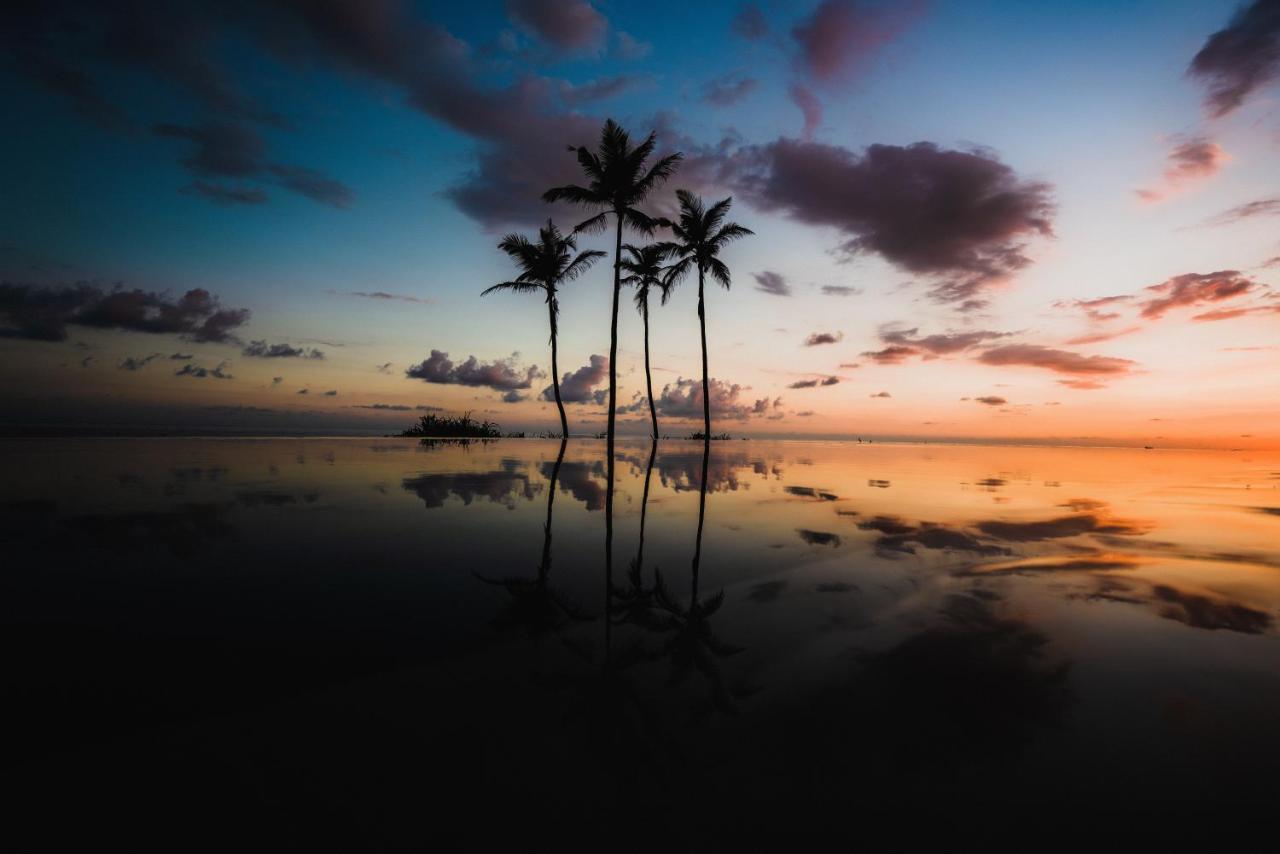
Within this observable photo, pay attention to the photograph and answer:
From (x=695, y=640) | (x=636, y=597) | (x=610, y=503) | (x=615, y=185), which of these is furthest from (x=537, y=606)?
(x=615, y=185)

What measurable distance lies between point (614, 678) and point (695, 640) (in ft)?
2.66

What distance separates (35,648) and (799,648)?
4.80 metres

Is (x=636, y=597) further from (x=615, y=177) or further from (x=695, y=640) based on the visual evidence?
(x=615, y=177)

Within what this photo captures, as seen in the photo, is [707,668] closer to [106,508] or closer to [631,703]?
[631,703]

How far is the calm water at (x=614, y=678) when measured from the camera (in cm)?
209

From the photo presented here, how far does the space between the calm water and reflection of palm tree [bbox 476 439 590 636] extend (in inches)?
1.4

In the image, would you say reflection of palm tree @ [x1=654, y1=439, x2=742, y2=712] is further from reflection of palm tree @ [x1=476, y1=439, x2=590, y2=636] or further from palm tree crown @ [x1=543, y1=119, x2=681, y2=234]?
palm tree crown @ [x1=543, y1=119, x2=681, y2=234]

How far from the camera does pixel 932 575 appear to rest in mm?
5520

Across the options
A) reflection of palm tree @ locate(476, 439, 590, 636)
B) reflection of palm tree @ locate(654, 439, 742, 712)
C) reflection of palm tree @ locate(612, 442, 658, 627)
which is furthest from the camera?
reflection of palm tree @ locate(612, 442, 658, 627)

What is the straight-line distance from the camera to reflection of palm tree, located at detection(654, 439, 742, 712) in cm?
313

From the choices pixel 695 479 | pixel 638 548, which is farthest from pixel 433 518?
pixel 695 479

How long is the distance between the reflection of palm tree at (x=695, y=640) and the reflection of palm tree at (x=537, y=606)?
749mm

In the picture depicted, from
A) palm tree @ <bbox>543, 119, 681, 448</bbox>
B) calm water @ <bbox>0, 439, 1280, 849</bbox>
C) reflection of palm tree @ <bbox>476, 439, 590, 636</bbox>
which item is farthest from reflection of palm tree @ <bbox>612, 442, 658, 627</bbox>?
palm tree @ <bbox>543, 119, 681, 448</bbox>

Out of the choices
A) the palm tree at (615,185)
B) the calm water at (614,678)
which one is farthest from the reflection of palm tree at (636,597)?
the palm tree at (615,185)
